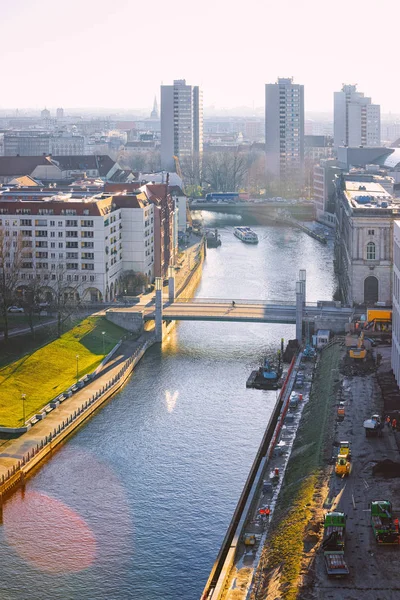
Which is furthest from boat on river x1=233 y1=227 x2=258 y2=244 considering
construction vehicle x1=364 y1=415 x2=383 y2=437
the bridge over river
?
construction vehicle x1=364 y1=415 x2=383 y2=437

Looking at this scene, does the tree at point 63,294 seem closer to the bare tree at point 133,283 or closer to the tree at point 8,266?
Result: the tree at point 8,266

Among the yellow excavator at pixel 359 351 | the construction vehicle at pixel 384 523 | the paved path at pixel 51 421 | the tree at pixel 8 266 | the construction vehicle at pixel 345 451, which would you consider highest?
the tree at pixel 8 266

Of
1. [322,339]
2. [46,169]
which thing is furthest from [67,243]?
[46,169]

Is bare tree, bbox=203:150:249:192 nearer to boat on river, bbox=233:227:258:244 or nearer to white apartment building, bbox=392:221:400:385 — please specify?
boat on river, bbox=233:227:258:244

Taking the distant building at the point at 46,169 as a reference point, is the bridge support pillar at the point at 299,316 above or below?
below

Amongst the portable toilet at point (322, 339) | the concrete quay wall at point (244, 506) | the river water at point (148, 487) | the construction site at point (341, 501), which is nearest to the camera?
the construction site at point (341, 501)

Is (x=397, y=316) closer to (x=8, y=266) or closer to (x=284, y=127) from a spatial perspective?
(x=8, y=266)

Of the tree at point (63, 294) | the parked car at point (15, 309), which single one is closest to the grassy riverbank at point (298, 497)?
the tree at point (63, 294)
